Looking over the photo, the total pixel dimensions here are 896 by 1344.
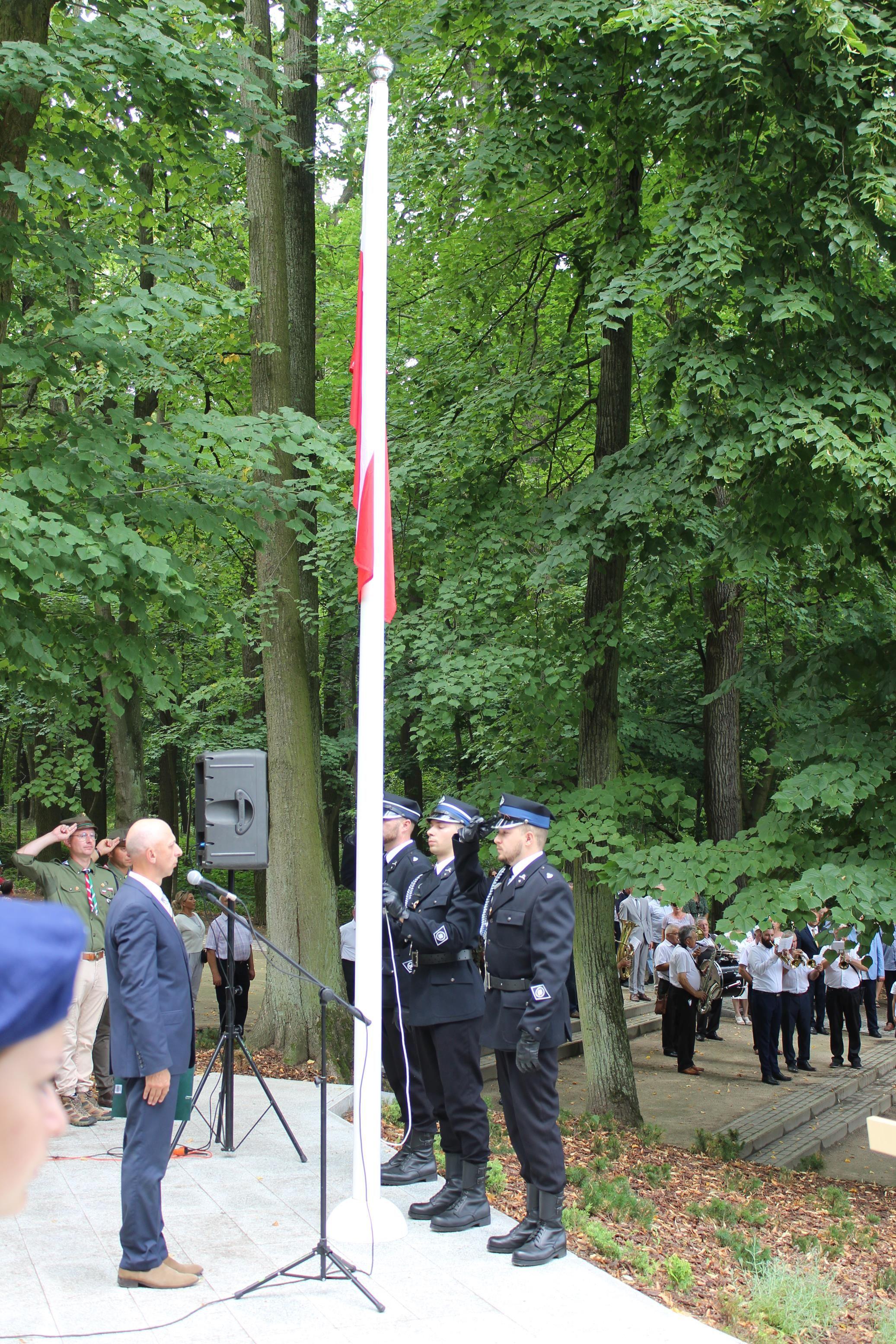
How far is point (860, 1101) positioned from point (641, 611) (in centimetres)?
712

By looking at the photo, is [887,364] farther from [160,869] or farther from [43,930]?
[43,930]

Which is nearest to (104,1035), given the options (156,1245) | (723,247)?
(156,1245)

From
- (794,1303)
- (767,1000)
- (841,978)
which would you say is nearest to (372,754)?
(794,1303)

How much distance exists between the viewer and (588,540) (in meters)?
9.80

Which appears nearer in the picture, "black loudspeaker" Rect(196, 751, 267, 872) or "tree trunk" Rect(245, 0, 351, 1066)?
"black loudspeaker" Rect(196, 751, 267, 872)

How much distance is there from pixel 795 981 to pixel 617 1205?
8414mm

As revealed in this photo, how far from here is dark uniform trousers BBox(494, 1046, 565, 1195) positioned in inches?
213

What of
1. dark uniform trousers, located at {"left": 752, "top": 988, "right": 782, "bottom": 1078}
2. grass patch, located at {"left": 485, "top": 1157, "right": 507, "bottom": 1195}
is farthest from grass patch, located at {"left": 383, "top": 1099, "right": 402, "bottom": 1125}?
dark uniform trousers, located at {"left": 752, "top": 988, "right": 782, "bottom": 1078}

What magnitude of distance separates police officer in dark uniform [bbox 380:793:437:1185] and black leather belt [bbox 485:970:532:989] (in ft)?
1.99

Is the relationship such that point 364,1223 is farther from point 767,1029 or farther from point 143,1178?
point 767,1029

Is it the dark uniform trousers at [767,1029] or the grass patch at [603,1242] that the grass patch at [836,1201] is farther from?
the dark uniform trousers at [767,1029]

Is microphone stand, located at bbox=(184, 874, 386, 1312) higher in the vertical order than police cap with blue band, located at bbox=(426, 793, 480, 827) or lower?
lower

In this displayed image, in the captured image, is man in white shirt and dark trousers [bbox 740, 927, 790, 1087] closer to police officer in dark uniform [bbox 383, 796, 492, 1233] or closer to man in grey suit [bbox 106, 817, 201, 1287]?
police officer in dark uniform [bbox 383, 796, 492, 1233]

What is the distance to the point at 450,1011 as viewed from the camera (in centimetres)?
606
